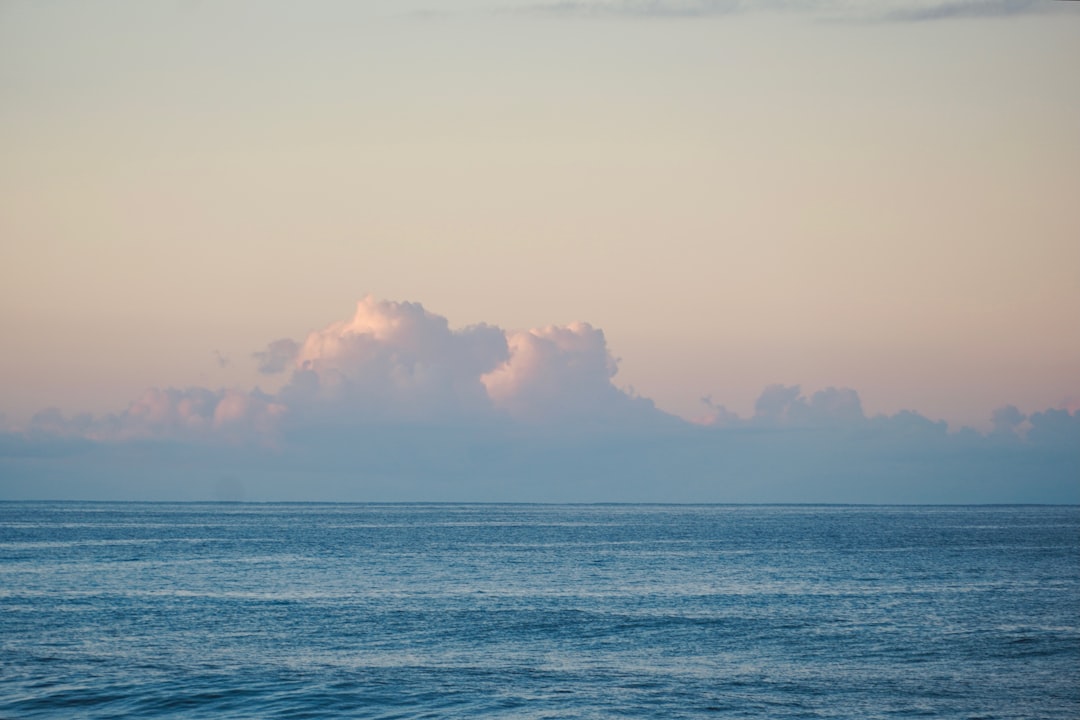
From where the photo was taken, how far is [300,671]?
50.7 m

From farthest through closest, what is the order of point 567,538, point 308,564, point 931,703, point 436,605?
point 567,538, point 308,564, point 436,605, point 931,703

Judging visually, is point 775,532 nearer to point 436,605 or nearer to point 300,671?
point 436,605

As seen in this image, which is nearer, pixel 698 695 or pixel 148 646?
pixel 698 695

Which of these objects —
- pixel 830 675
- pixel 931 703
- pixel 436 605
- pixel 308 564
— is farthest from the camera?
pixel 308 564

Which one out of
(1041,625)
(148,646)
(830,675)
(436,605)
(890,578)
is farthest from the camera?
(890,578)

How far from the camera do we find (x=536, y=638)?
59.1 metres

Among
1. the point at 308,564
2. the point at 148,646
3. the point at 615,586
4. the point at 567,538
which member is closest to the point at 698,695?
the point at 148,646

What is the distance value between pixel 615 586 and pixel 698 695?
40.4 meters

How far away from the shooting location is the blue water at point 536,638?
45.1m

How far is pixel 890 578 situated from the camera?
94812mm

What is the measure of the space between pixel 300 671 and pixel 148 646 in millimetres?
10383

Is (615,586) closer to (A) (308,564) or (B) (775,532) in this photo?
(A) (308,564)

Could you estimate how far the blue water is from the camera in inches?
1775

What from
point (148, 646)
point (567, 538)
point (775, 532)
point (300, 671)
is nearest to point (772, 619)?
point (300, 671)
